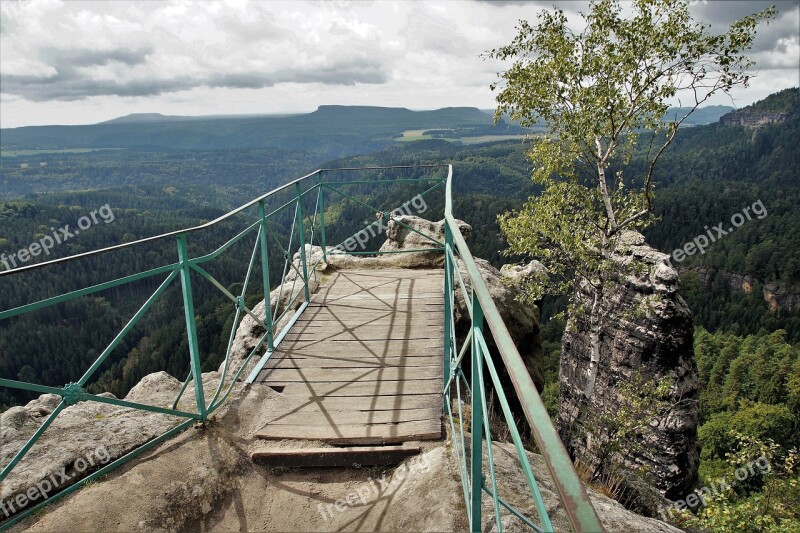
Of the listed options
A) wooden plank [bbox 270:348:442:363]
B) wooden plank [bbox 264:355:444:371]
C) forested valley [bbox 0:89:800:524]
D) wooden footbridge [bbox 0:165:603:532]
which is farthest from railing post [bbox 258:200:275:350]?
forested valley [bbox 0:89:800:524]

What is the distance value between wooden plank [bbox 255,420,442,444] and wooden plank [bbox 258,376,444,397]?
575 mm

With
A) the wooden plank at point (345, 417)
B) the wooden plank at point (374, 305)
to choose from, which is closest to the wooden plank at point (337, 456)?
the wooden plank at point (345, 417)

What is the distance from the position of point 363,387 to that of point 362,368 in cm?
42

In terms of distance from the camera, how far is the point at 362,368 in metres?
5.54

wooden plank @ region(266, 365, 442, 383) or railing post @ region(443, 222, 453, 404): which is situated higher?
railing post @ region(443, 222, 453, 404)

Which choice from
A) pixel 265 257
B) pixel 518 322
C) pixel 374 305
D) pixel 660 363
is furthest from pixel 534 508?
pixel 660 363

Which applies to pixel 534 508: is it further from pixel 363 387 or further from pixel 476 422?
pixel 363 387

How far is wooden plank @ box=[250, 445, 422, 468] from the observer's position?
4.05m

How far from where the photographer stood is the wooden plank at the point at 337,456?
4051 millimetres

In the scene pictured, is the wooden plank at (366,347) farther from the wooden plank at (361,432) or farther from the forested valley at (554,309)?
Result: the forested valley at (554,309)

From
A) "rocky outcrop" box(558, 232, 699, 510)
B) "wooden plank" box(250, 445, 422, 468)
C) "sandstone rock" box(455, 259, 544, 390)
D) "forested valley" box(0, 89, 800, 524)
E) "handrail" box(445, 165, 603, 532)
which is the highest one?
"handrail" box(445, 165, 603, 532)

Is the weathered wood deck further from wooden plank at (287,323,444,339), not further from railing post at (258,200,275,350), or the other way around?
railing post at (258,200,275,350)

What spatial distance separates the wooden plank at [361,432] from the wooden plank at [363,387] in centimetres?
58

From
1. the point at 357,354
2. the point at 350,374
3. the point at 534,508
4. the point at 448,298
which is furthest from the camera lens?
the point at 357,354
